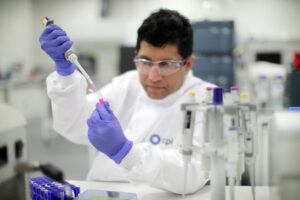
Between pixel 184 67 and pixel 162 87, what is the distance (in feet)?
A: 0.51

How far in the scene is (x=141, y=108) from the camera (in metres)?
1.50

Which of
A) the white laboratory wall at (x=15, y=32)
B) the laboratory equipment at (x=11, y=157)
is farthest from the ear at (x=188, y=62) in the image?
the white laboratory wall at (x=15, y=32)

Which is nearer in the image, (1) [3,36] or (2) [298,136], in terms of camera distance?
(2) [298,136]

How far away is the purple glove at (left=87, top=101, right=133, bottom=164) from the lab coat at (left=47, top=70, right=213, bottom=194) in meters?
0.03

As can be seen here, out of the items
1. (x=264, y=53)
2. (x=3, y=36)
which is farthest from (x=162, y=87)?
(x=3, y=36)

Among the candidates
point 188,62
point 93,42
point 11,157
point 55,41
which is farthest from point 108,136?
point 93,42

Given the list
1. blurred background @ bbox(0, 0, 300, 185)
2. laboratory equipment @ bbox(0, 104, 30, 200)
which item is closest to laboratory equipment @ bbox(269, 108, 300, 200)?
laboratory equipment @ bbox(0, 104, 30, 200)

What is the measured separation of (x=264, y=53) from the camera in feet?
13.8

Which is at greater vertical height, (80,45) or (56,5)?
(56,5)

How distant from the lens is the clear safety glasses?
1275mm

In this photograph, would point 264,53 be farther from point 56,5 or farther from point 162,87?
point 56,5

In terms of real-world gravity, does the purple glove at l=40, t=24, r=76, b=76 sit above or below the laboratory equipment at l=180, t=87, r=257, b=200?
above

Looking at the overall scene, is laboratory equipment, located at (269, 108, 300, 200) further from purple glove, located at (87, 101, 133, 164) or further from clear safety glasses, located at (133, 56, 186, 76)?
clear safety glasses, located at (133, 56, 186, 76)

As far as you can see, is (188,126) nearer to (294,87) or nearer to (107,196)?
(107,196)
